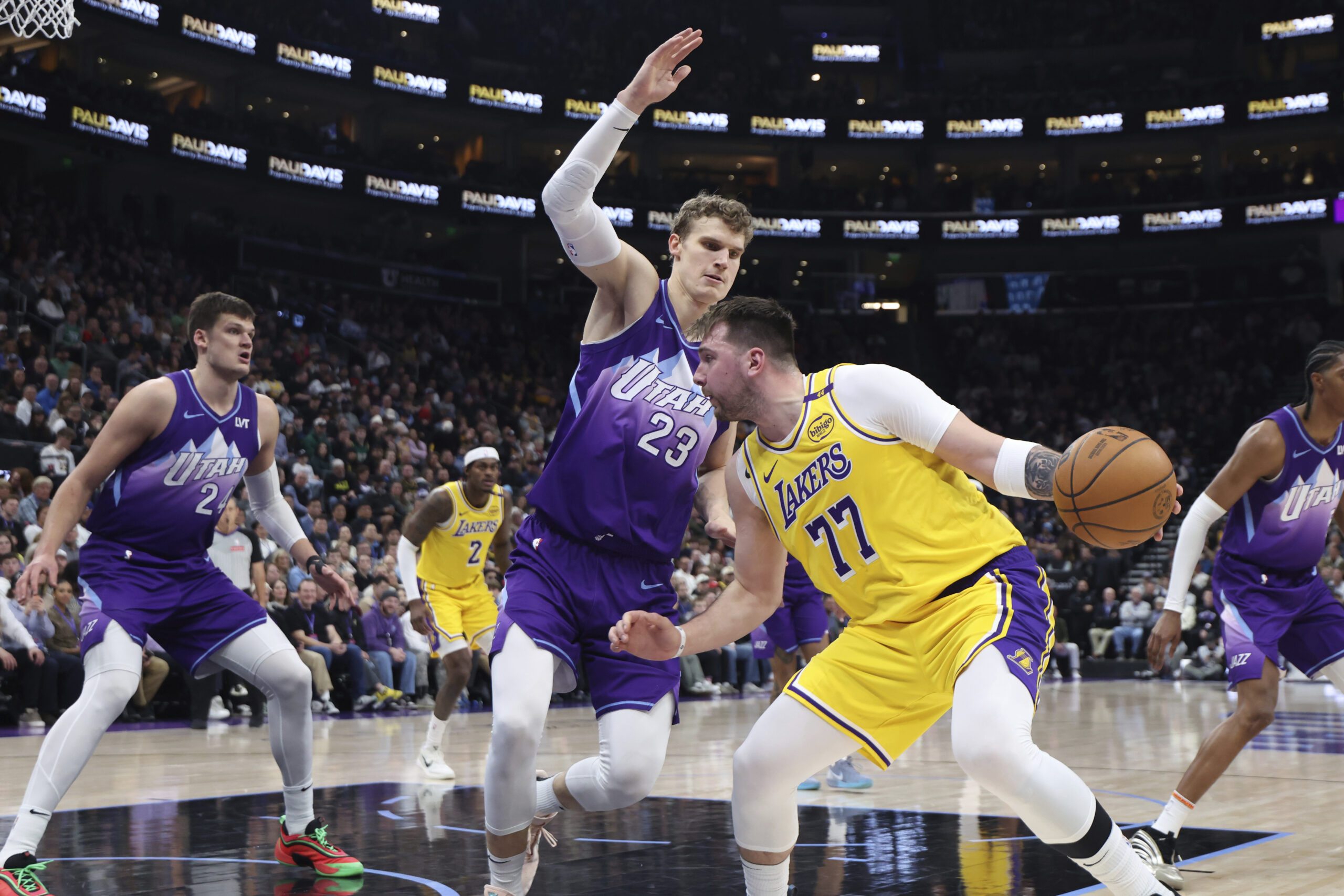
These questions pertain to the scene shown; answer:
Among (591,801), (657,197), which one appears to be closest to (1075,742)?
(591,801)

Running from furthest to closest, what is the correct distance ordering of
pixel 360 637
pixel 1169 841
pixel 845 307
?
pixel 845 307, pixel 360 637, pixel 1169 841

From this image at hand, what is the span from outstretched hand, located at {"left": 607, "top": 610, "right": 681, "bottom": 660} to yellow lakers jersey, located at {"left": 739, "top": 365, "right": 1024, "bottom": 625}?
49cm

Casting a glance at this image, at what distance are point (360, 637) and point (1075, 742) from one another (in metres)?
7.55

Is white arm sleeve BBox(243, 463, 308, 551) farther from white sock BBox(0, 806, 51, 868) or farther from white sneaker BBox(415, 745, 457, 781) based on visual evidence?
white sneaker BBox(415, 745, 457, 781)

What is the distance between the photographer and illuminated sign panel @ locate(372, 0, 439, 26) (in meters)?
31.0

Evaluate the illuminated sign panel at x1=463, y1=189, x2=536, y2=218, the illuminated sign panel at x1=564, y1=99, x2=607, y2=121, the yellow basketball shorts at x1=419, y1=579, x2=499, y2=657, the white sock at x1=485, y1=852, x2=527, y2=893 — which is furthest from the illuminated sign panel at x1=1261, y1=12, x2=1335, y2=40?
the white sock at x1=485, y1=852, x2=527, y2=893

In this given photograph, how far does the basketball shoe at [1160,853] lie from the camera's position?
15.9 ft

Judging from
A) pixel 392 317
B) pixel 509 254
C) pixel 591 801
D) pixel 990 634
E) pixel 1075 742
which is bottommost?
pixel 1075 742

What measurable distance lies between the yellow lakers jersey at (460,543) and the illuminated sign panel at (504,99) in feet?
77.1

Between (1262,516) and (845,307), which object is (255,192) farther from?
(1262,516)

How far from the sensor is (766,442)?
12.2ft

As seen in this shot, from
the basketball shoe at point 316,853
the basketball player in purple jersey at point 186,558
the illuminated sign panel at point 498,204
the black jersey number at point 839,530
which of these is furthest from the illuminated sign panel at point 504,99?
the black jersey number at point 839,530

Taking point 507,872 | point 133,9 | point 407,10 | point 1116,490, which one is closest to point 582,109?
point 407,10

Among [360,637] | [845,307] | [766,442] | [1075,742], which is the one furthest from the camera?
[845,307]
